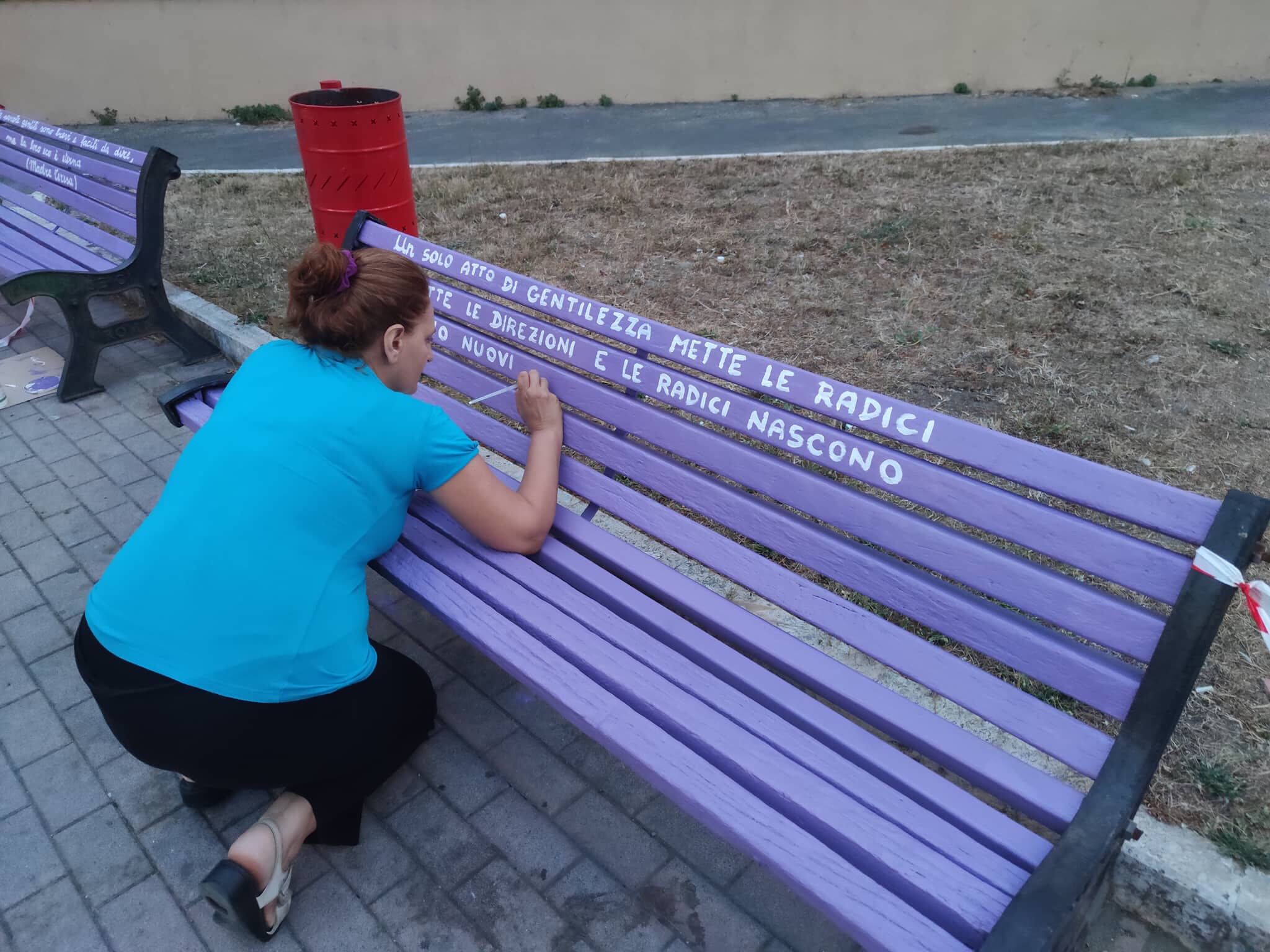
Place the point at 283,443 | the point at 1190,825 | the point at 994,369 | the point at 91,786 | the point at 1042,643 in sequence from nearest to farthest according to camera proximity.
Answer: the point at 1042,643 < the point at 283,443 < the point at 1190,825 < the point at 91,786 < the point at 994,369

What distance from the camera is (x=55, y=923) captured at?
2025mm

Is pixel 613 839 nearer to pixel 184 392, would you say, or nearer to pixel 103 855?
pixel 103 855

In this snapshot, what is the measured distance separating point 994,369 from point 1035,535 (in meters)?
2.79

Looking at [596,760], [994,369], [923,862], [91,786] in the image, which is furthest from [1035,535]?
[994,369]

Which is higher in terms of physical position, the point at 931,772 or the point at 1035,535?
the point at 1035,535

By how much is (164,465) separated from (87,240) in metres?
1.98

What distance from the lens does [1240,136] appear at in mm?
8555

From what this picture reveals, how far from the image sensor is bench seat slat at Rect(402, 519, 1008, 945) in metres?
1.48

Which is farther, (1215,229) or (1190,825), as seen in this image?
(1215,229)

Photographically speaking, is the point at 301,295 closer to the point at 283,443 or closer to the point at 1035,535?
the point at 283,443

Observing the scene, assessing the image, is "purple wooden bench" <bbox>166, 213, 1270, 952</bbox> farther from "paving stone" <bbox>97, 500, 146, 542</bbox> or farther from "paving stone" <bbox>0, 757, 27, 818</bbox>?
"paving stone" <bbox>97, 500, 146, 542</bbox>

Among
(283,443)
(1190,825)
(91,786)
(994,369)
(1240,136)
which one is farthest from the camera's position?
(1240,136)

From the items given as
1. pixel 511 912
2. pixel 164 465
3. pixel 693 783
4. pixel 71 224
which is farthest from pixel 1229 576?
pixel 71 224

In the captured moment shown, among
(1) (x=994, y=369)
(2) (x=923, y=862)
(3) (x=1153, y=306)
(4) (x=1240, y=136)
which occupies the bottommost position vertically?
(2) (x=923, y=862)
